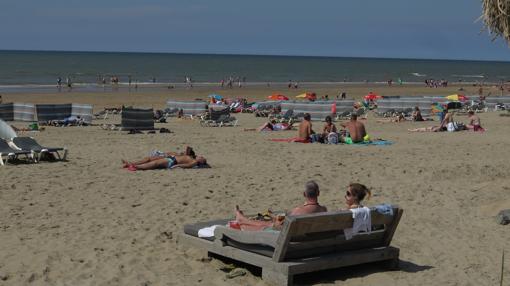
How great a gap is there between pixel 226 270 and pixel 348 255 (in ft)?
3.39

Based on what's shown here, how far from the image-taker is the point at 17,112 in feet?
78.8

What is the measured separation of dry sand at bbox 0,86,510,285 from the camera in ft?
19.8

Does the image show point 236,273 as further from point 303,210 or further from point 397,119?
point 397,119

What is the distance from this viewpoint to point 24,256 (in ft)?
20.6

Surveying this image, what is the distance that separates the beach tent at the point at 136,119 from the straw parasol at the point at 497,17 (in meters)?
12.8

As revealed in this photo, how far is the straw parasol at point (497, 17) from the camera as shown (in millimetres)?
7871

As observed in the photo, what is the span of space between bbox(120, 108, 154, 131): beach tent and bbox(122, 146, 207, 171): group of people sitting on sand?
7249 millimetres

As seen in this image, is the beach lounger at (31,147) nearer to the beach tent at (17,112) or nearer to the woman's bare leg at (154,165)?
the woman's bare leg at (154,165)

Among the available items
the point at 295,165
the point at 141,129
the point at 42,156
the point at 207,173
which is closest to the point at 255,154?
the point at 295,165

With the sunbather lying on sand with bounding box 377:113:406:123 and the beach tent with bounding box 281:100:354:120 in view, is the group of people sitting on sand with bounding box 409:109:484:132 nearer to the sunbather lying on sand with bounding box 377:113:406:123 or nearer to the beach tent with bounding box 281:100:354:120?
the sunbather lying on sand with bounding box 377:113:406:123

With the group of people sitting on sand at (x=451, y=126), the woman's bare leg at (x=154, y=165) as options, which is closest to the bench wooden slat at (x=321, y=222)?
the woman's bare leg at (x=154, y=165)

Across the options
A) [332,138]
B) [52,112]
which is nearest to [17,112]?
[52,112]

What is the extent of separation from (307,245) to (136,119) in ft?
47.1

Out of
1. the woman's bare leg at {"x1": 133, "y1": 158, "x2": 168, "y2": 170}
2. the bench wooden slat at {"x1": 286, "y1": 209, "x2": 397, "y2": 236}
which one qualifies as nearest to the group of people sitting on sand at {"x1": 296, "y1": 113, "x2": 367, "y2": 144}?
the woman's bare leg at {"x1": 133, "y1": 158, "x2": 168, "y2": 170}
